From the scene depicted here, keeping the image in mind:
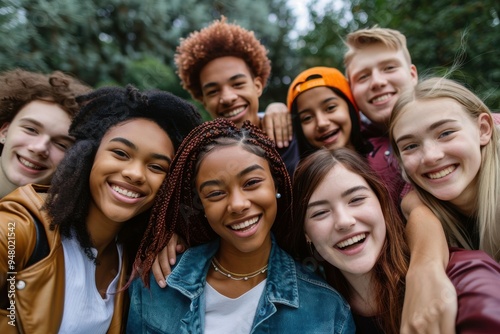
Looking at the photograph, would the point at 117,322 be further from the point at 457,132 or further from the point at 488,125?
the point at 488,125

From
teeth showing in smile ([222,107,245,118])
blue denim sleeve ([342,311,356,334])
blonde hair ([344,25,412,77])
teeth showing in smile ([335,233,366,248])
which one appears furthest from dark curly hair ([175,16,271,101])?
blue denim sleeve ([342,311,356,334])

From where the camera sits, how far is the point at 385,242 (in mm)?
2398

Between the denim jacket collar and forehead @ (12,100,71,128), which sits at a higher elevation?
forehead @ (12,100,71,128)

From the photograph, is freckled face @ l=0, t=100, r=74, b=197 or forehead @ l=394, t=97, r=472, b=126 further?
freckled face @ l=0, t=100, r=74, b=197

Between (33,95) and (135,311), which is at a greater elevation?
(33,95)

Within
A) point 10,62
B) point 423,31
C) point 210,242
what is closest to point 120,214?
point 210,242

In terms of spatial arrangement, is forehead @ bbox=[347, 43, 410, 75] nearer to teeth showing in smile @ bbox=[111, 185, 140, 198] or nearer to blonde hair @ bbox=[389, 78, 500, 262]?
blonde hair @ bbox=[389, 78, 500, 262]

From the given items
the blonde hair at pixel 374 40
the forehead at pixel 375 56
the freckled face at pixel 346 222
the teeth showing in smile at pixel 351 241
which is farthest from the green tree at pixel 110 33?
the teeth showing in smile at pixel 351 241

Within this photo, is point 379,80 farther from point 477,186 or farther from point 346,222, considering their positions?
point 346,222

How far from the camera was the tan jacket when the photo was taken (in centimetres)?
210

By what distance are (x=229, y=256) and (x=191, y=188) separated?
1.57ft

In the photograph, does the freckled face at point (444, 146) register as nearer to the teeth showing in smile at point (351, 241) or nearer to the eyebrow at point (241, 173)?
the teeth showing in smile at point (351, 241)

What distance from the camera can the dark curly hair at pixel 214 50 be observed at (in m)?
3.78

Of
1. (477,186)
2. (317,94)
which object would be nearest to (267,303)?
(477,186)
